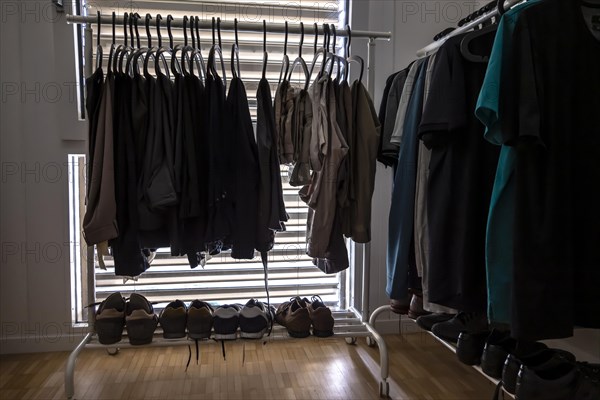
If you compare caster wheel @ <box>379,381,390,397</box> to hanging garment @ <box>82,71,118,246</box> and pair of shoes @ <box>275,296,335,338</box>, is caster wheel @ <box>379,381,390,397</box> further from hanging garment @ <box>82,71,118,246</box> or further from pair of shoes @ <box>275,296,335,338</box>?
hanging garment @ <box>82,71,118,246</box>

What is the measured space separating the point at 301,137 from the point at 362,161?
25cm

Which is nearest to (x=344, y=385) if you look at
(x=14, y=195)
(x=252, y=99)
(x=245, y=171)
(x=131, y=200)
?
(x=245, y=171)

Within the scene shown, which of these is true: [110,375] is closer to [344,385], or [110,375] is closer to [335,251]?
[344,385]

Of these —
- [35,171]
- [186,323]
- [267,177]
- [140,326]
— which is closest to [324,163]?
[267,177]

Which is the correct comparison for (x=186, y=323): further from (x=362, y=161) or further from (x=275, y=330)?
(x=362, y=161)

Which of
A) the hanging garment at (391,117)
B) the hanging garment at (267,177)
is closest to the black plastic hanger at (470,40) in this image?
the hanging garment at (391,117)

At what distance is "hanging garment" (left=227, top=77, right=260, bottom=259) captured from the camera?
1.46 m

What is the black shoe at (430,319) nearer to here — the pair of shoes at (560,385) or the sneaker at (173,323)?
the pair of shoes at (560,385)

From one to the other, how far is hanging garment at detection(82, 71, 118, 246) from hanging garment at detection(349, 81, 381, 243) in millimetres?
874

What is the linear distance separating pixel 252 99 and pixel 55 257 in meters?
1.25

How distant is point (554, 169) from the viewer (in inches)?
38.2

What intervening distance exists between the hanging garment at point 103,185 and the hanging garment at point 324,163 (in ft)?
2.34

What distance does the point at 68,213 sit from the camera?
199 cm

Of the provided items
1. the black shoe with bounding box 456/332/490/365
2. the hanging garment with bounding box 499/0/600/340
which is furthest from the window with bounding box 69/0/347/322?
the hanging garment with bounding box 499/0/600/340
